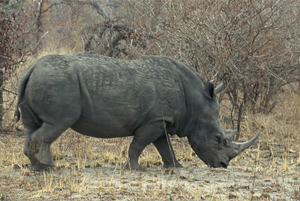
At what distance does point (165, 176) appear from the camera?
19.0ft

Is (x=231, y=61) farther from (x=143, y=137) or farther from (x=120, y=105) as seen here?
(x=120, y=105)

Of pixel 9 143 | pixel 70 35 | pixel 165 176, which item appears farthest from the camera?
pixel 70 35

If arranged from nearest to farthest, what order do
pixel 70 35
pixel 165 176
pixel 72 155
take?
1. pixel 165 176
2. pixel 72 155
3. pixel 70 35

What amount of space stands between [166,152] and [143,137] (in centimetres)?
64

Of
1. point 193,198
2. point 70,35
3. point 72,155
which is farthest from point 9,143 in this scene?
point 70,35

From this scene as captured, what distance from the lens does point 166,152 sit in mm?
6527

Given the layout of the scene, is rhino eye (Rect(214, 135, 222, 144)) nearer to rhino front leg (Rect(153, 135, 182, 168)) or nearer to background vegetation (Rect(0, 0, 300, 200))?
background vegetation (Rect(0, 0, 300, 200))

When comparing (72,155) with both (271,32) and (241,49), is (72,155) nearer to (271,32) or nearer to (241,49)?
(241,49)

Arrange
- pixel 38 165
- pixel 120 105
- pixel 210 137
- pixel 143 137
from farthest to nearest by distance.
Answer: pixel 210 137, pixel 143 137, pixel 120 105, pixel 38 165

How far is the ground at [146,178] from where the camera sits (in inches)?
188

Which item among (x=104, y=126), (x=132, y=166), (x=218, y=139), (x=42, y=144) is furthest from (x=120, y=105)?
(x=218, y=139)

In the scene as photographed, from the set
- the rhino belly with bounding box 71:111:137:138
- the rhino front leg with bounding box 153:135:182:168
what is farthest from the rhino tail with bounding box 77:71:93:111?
the rhino front leg with bounding box 153:135:182:168

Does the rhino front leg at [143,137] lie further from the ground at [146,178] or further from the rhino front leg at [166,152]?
the rhino front leg at [166,152]

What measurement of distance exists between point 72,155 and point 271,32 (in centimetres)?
456
